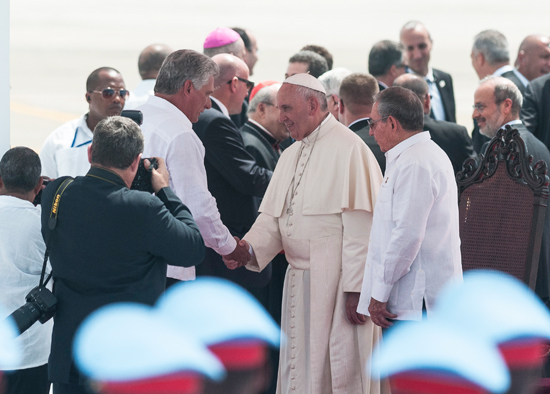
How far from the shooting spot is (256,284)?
3.90 m

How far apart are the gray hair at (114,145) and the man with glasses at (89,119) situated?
175 centimetres

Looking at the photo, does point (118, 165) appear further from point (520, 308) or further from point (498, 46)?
point (498, 46)

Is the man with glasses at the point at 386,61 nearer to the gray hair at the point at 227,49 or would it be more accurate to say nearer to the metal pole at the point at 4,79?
the gray hair at the point at 227,49

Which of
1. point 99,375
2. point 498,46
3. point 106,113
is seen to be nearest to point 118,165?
point 99,375

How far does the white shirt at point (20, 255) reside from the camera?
2803 millimetres

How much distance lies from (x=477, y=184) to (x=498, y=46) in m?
2.20

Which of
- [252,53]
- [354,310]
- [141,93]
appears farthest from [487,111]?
[141,93]

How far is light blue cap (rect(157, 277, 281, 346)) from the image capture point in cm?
311

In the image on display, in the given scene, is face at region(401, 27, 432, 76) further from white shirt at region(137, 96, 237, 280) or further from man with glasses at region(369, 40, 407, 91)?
white shirt at region(137, 96, 237, 280)

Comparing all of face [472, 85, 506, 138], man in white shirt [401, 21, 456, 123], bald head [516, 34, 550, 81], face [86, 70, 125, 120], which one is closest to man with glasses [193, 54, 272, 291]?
face [86, 70, 125, 120]

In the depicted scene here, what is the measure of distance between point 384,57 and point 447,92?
720 mm

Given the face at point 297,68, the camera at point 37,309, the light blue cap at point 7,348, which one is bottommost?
the light blue cap at point 7,348

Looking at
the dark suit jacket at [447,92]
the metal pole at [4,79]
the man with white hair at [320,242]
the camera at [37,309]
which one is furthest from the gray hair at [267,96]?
the camera at [37,309]

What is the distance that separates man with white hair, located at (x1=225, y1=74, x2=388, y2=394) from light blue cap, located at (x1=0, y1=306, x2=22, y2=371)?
1.06 metres
